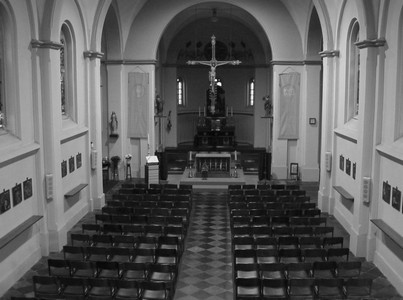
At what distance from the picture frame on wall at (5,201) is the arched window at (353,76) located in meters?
11.0

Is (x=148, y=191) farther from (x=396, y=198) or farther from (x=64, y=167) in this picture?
(x=396, y=198)

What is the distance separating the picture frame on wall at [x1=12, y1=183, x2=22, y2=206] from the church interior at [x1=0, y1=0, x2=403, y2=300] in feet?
0.19

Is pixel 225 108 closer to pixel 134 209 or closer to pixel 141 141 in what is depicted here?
pixel 141 141

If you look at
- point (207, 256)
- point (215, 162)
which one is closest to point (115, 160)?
point (215, 162)

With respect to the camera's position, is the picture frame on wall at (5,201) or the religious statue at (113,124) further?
the religious statue at (113,124)

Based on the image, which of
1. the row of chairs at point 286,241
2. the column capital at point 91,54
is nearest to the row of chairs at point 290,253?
the row of chairs at point 286,241

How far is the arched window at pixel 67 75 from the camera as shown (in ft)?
55.7

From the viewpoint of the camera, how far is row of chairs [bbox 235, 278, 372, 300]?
9586 millimetres

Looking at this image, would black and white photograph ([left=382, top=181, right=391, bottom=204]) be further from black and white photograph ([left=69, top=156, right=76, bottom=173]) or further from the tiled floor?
black and white photograph ([left=69, top=156, right=76, bottom=173])

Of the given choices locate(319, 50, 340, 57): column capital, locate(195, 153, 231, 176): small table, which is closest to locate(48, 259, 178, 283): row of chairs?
locate(319, 50, 340, 57): column capital

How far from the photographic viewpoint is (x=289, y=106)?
1003 inches

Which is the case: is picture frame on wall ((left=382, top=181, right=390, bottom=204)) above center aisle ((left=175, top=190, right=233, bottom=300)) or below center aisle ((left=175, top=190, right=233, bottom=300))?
above

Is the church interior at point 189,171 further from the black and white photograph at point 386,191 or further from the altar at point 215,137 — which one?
the altar at point 215,137

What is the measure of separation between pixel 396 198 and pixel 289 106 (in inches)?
547
